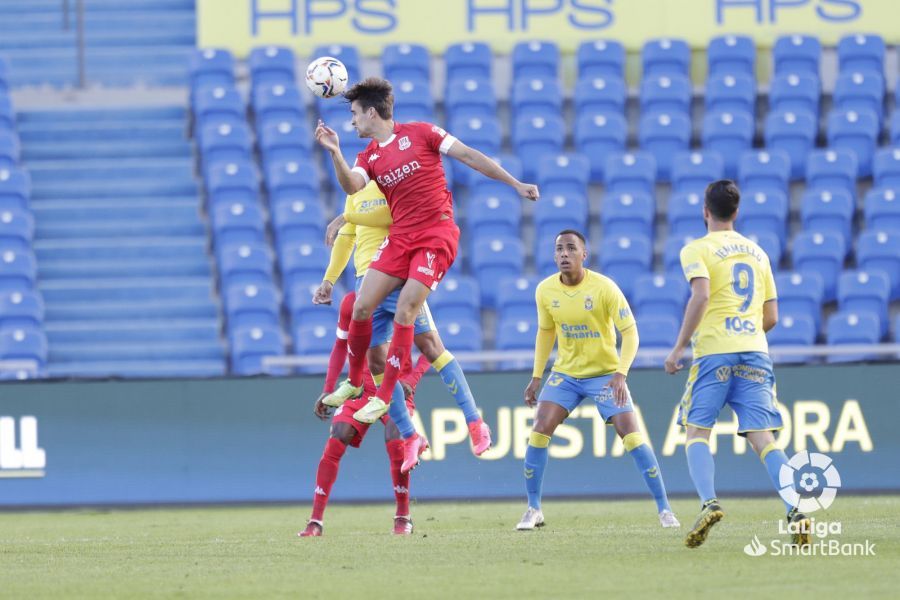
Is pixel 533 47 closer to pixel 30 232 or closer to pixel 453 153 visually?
pixel 30 232

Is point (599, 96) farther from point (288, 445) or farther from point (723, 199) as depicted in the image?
point (723, 199)

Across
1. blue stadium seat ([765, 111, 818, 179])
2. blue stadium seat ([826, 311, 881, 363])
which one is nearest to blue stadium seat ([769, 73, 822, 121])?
blue stadium seat ([765, 111, 818, 179])

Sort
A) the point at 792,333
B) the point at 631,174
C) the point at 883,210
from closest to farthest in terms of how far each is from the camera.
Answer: the point at 792,333, the point at 883,210, the point at 631,174

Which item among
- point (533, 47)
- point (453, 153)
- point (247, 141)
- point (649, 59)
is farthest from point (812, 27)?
point (453, 153)

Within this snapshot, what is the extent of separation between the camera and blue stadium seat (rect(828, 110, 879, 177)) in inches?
818

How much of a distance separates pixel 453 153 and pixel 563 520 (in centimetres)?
372

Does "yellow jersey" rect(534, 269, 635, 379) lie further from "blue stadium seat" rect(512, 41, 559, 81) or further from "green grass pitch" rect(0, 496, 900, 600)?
"blue stadium seat" rect(512, 41, 559, 81)

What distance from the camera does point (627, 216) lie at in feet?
64.6

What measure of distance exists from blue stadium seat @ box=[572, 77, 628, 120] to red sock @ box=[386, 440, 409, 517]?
Result: 34.8 ft

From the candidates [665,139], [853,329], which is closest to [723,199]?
[853,329]

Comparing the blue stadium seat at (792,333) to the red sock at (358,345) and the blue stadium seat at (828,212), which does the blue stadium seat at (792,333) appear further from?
the red sock at (358,345)

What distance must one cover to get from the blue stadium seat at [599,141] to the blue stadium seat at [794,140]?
1.93 m

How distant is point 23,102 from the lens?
2286cm

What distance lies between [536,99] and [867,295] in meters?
5.38
